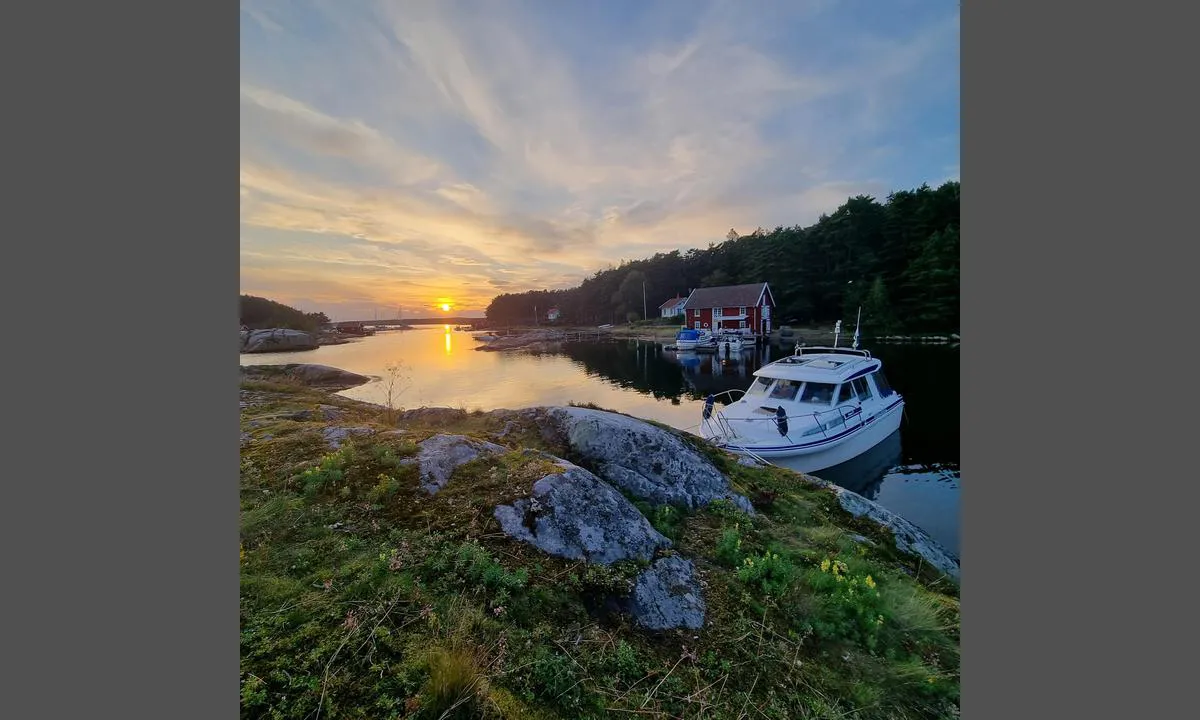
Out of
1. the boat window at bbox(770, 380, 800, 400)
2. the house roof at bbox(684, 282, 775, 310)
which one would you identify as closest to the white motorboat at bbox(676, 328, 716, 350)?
the house roof at bbox(684, 282, 775, 310)

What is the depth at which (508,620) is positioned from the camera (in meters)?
2.79

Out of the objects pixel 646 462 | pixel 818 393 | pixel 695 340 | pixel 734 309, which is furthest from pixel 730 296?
pixel 646 462

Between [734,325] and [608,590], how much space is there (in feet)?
164

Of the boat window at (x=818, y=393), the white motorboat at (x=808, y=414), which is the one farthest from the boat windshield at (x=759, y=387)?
the boat window at (x=818, y=393)

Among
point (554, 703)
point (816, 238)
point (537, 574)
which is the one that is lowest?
point (554, 703)

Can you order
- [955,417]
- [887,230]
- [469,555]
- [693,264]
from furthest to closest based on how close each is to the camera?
1. [693,264]
2. [887,230]
3. [955,417]
4. [469,555]

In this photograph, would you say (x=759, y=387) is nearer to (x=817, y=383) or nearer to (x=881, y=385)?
(x=817, y=383)

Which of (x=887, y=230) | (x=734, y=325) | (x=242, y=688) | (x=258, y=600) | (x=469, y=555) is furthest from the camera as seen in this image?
(x=734, y=325)

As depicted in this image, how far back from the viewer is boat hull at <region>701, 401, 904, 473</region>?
11.3 meters

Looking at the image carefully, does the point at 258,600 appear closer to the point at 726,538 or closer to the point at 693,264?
the point at 726,538

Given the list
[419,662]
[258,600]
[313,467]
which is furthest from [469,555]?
[313,467]

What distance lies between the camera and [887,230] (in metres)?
43.9

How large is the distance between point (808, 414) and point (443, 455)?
11.0 m

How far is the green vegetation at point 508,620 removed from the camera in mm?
2279
